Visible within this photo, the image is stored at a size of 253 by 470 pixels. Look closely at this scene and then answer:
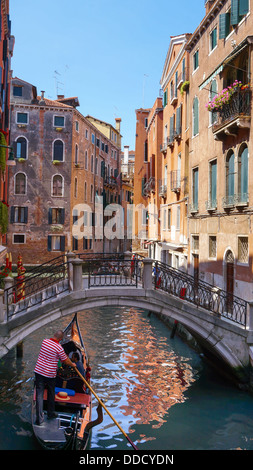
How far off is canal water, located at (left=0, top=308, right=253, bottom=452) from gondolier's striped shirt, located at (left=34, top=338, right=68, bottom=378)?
5.17 ft

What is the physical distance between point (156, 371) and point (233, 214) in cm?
526

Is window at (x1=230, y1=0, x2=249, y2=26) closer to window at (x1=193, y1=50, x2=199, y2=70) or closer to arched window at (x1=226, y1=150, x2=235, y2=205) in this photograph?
arched window at (x1=226, y1=150, x2=235, y2=205)

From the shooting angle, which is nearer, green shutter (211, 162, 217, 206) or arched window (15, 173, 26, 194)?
green shutter (211, 162, 217, 206)

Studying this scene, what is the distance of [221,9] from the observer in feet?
50.1

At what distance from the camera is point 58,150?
3303cm

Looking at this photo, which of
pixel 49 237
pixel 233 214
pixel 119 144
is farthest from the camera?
pixel 119 144

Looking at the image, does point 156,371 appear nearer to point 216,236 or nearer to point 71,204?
point 216,236

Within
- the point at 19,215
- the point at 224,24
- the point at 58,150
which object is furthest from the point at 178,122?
the point at 19,215

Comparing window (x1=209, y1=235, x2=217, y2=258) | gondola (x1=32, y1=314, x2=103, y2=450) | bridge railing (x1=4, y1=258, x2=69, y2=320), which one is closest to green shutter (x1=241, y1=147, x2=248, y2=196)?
window (x1=209, y1=235, x2=217, y2=258)

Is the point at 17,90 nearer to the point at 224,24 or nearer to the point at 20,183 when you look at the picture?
the point at 20,183

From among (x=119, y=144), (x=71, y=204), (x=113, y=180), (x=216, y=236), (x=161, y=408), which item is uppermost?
(x=119, y=144)

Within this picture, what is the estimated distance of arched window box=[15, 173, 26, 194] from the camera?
107ft

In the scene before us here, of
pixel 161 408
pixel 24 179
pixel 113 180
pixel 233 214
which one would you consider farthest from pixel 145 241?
pixel 161 408

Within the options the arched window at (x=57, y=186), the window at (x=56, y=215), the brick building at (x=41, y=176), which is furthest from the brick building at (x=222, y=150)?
the arched window at (x=57, y=186)
